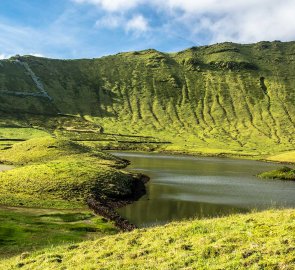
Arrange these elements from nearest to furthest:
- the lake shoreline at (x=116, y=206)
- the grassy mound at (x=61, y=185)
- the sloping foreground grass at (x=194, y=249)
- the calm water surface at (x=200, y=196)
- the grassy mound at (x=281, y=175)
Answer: the sloping foreground grass at (x=194, y=249) → the lake shoreline at (x=116, y=206) → the calm water surface at (x=200, y=196) → the grassy mound at (x=61, y=185) → the grassy mound at (x=281, y=175)

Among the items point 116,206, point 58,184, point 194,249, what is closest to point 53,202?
point 58,184

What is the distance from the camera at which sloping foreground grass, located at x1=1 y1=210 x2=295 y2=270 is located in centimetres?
2189

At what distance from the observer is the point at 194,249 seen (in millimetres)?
25531

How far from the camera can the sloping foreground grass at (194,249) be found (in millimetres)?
21891

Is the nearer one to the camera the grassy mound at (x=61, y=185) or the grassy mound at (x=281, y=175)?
the grassy mound at (x=61, y=185)

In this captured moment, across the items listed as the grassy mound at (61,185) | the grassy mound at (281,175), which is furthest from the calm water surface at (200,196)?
the grassy mound at (61,185)

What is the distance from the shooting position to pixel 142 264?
79.5 ft

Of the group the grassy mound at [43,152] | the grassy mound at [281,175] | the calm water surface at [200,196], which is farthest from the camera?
the grassy mound at [43,152]

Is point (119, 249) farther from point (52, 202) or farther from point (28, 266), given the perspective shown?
point (52, 202)

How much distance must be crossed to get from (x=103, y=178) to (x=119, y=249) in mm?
61597

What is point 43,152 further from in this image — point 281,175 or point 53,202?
point 281,175

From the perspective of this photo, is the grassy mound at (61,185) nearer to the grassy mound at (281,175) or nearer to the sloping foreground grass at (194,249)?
the sloping foreground grass at (194,249)

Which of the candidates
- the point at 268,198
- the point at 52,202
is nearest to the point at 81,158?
the point at 52,202

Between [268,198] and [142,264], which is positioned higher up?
[142,264]
